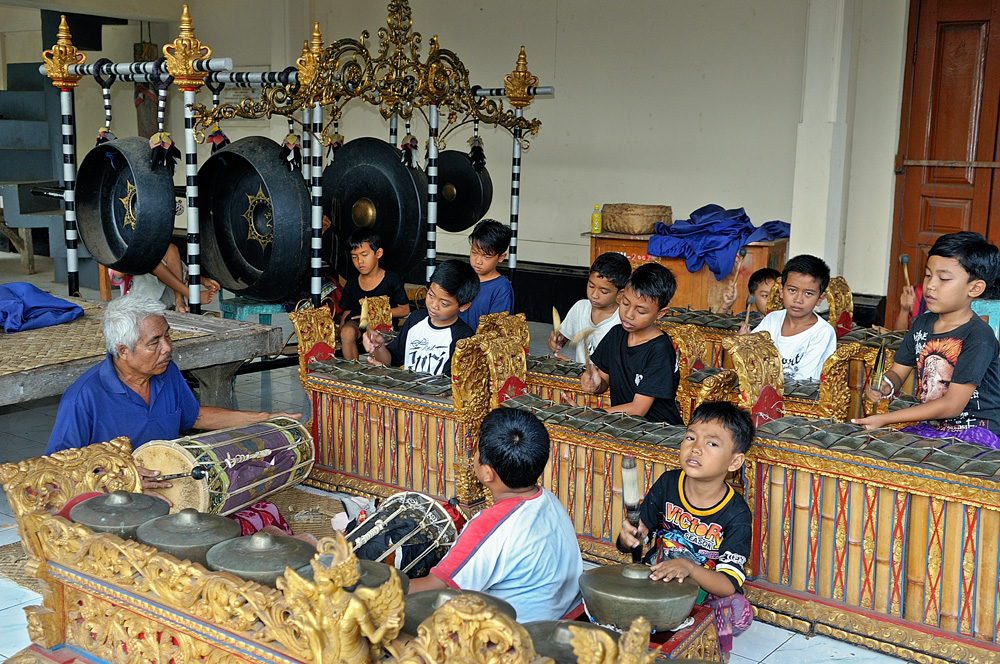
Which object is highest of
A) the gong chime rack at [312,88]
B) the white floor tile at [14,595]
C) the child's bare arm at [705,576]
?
the gong chime rack at [312,88]

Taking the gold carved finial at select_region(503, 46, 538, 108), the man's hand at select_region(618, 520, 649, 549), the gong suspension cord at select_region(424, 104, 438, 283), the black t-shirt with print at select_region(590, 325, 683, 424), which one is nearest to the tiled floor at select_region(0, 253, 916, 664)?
the man's hand at select_region(618, 520, 649, 549)

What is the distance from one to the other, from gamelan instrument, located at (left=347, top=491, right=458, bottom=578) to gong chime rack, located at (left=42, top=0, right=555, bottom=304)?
8.34ft

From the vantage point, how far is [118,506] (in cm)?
245

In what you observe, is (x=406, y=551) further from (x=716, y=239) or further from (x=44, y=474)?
(x=716, y=239)

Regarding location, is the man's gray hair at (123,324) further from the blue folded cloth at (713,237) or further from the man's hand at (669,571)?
the blue folded cloth at (713,237)

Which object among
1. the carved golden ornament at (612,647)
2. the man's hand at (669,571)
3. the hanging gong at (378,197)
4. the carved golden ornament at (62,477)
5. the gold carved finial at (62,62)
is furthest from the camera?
the hanging gong at (378,197)

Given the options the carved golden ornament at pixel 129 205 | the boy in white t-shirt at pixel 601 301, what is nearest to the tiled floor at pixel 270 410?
the carved golden ornament at pixel 129 205

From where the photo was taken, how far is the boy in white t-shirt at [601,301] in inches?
170

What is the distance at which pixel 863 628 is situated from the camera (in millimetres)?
2922

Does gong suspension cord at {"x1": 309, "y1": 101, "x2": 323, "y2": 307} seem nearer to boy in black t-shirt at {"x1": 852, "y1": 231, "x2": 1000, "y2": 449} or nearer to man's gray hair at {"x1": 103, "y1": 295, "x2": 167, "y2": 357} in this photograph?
man's gray hair at {"x1": 103, "y1": 295, "x2": 167, "y2": 357}

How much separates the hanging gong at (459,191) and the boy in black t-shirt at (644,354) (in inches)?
166

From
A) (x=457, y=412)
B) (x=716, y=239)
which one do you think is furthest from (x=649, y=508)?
(x=716, y=239)

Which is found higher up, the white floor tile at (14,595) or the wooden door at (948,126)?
the wooden door at (948,126)

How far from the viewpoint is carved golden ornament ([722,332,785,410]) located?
3260mm
